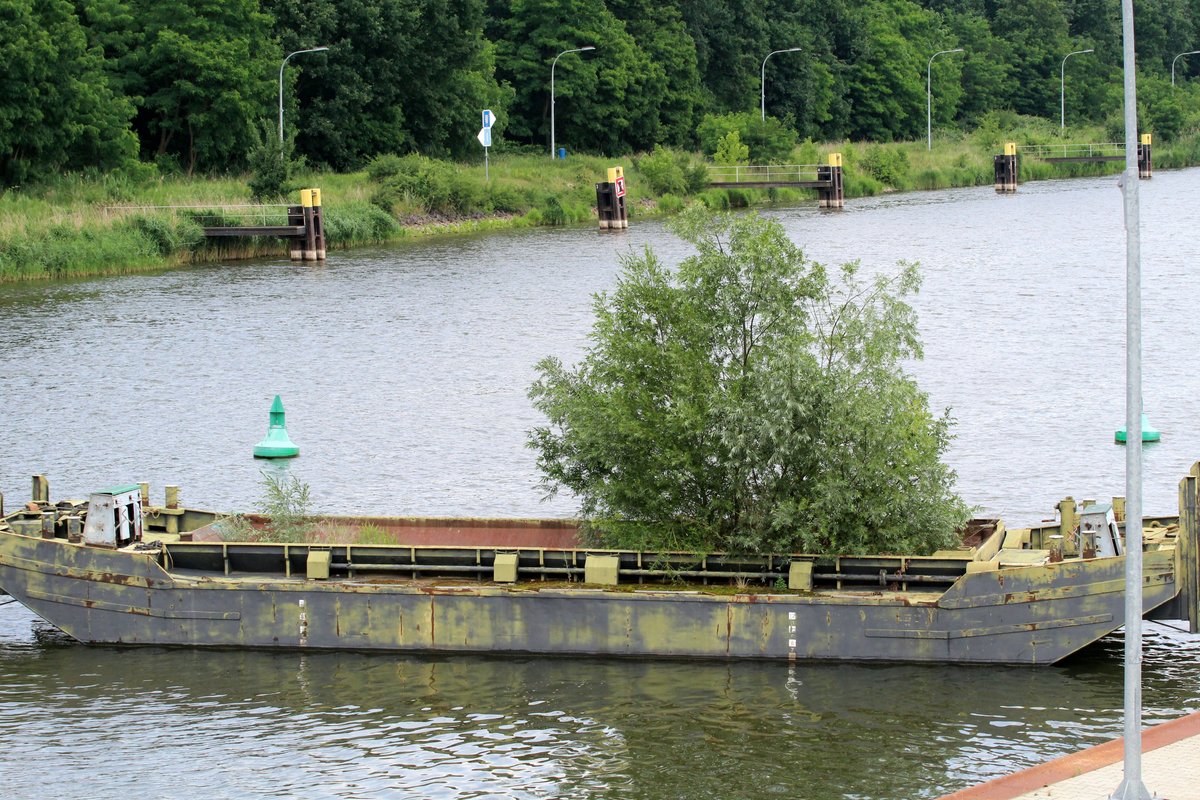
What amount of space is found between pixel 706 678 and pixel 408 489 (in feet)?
38.8

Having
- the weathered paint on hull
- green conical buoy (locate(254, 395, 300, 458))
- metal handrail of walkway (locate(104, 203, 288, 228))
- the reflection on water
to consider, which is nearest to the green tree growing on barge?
the weathered paint on hull

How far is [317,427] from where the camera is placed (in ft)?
122

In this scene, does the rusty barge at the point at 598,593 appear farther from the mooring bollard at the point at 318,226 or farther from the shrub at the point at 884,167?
→ the shrub at the point at 884,167

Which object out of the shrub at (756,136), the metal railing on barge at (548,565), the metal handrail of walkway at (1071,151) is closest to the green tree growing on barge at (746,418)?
the metal railing on barge at (548,565)

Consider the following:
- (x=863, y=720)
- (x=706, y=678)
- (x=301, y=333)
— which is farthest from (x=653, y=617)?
(x=301, y=333)

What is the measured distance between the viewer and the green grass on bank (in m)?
64.4

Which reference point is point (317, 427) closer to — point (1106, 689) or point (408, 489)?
point (408, 489)

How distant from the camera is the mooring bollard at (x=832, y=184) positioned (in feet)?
324

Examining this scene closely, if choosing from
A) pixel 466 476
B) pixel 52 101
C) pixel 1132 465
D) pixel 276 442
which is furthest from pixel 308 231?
pixel 1132 465

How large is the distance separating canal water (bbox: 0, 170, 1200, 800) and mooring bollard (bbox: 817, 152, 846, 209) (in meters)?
25.0

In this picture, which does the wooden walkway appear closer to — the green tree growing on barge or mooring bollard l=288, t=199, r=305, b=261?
mooring bollard l=288, t=199, r=305, b=261

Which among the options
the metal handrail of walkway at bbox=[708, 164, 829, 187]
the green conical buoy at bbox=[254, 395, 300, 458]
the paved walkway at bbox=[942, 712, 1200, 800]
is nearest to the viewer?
the paved walkway at bbox=[942, 712, 1200, 800]

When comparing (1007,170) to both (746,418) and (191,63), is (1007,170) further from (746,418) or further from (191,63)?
(746,418)

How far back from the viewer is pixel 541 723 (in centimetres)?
1945
